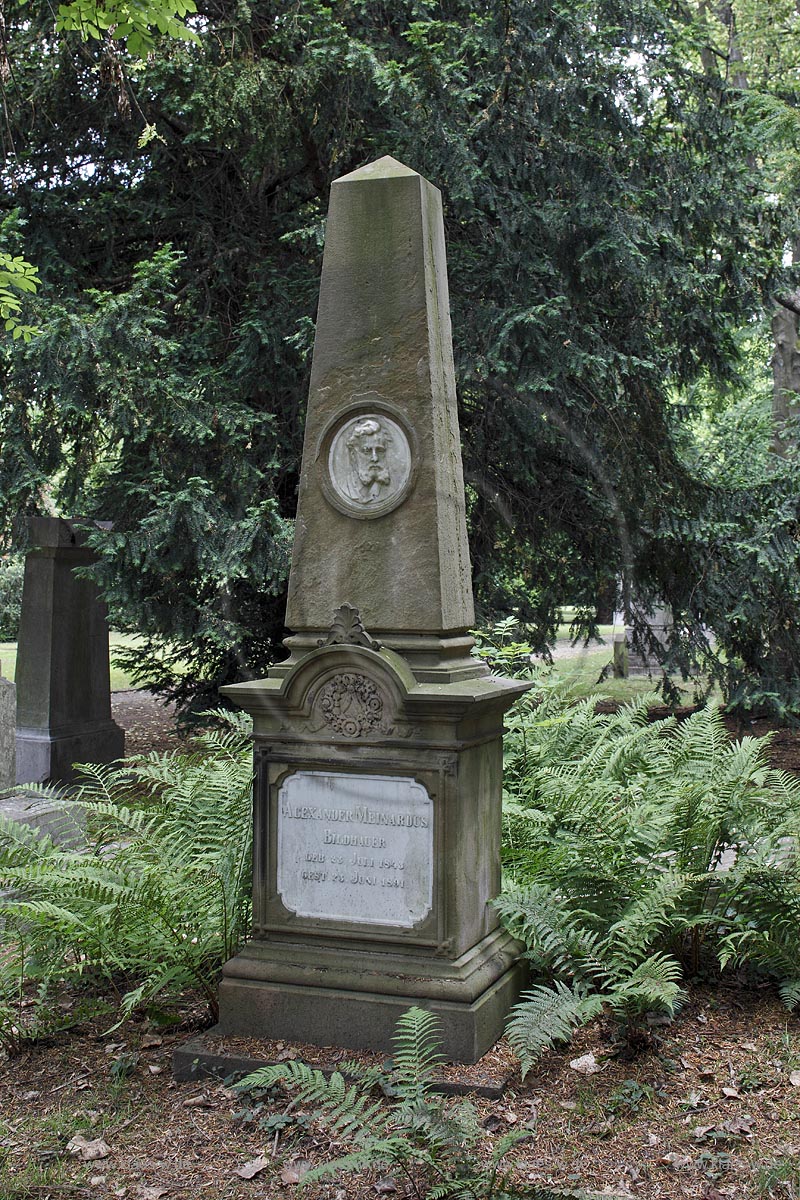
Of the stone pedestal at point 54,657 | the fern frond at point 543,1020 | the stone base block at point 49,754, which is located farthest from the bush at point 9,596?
the fern frond at point 543,1020

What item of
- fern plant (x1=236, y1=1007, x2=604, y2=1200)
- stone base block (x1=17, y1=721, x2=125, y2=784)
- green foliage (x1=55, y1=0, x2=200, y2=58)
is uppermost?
green foliage (x1=55, y1=0, x2=200, y2=58)

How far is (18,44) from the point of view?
9.79 meters

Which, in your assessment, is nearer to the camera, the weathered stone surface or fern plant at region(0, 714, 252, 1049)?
fern plant at region(0, 714, 252, 1049)

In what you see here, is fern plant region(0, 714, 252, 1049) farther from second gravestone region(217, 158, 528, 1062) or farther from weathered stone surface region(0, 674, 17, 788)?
weathered stone surface region(0, 674, 17, 788)

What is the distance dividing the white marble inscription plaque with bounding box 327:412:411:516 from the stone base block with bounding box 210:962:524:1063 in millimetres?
1975

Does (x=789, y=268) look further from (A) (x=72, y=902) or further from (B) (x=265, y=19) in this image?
(A) (x=72, y=902)

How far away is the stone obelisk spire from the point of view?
4.61m

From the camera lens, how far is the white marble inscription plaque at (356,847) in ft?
14.7

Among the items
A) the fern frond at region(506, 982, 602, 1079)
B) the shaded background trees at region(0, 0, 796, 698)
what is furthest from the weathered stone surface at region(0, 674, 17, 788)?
the fern frond at region(506, 982, 602, 1079)

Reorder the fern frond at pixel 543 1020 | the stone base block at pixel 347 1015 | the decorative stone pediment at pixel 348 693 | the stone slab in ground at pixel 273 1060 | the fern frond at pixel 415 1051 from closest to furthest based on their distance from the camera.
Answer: the fern frond at pixel 415 1051 < the fern frond at pixel 543 1020 < the stone slab in ground at pixel 273 1060 < the stone base block at pixel 347 1015 < the decorative stone pediment at pixel 348 693

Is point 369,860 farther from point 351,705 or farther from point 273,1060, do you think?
point 273,1060

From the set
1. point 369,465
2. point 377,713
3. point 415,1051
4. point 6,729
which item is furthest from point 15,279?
point 415,1051

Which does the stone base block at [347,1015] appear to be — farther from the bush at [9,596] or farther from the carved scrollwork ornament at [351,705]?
the bush at [9,596]

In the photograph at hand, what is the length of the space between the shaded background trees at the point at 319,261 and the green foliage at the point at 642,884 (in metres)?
4.63
